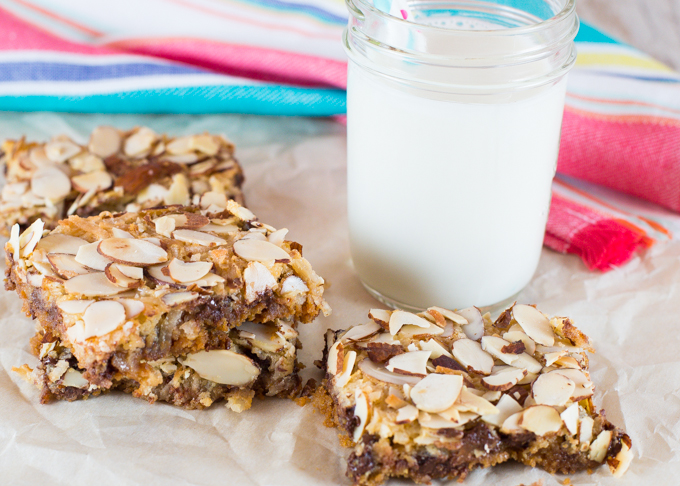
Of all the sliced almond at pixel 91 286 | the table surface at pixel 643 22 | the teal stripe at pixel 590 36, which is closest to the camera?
the sliced almond at pixel 91 286

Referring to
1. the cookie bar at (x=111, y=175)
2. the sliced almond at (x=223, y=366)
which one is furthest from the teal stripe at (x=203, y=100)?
the sliced almond at (x=223, y=366)

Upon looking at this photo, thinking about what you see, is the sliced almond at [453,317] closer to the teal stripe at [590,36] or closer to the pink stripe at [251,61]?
the pink stripe at [251,61]

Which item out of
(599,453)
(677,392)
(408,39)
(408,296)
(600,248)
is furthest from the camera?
(600,248)

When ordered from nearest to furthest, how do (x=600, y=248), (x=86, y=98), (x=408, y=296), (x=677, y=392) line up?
(x=677, y=392), (x=408, y=296), (x=600, y=248), (x=86, y=98)

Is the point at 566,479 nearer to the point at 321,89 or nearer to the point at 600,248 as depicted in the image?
the point at 600,248

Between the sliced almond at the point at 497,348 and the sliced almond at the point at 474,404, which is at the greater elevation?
the sliced almond at the point at 497,348

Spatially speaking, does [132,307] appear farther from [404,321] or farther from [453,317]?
[453,317]

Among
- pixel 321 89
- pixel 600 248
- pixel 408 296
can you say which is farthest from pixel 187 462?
pixel 321 89
